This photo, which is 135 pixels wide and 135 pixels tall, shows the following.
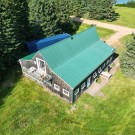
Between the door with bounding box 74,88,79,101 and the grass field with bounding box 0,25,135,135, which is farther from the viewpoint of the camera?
the door with bounding box 74,88,79,101

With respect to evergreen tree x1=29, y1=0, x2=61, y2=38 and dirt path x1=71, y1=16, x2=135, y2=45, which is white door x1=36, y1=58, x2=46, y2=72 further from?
dirt path x1=71, y1=16, x2=135, y2=45

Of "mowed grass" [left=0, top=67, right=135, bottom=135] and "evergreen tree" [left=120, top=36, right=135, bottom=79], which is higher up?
"evergreen tree" [left=120, top=36, right=135, bottom=79]

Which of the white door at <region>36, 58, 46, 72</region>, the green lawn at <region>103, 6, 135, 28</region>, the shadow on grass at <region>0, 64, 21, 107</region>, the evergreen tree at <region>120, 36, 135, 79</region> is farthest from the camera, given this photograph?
the green lawn at <region>103, 6, 135, 28</region>

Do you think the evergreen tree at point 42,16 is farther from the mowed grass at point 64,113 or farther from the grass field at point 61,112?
the mowed grass at point 64,113

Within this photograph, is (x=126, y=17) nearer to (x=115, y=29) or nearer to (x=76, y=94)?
(x=115, y=29)

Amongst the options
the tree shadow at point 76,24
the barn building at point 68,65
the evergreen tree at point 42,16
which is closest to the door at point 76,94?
the barn building at point 68,65

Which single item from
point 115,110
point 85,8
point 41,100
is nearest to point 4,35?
point 41,100

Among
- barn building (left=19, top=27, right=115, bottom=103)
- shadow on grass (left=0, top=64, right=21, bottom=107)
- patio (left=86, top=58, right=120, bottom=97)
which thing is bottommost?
shadow on grass (left=0, top=64, right=21, bottom=107)

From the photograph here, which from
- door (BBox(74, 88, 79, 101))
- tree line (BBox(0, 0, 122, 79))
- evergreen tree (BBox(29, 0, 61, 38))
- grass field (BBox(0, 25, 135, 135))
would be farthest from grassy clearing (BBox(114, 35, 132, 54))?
door (BBox(74, 88, 79, 101))
